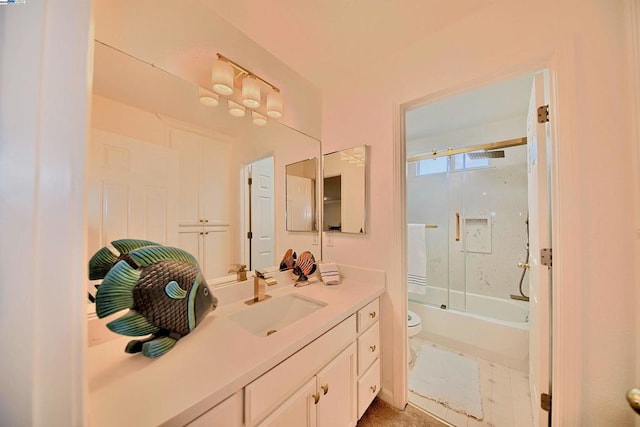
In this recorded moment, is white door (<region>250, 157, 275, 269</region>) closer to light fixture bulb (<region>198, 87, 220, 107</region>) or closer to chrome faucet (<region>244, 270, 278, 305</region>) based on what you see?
chrome faucet (<region>244, 270, 278, 305</region>)

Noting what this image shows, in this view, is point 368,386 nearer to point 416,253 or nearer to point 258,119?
point 416,253

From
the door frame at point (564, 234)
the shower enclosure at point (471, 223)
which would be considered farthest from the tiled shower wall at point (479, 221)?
the door frame at point (564, 234)

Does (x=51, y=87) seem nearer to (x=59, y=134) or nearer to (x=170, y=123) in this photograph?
(x=59, y=134)

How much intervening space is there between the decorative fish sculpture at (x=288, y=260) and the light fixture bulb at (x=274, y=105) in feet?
3.13

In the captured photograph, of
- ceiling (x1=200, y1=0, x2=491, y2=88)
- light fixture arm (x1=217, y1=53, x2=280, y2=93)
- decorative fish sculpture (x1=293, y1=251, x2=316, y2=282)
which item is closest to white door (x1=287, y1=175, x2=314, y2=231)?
decorative fish sculpture (x1=293, y1=251, x2=316, y2=282)

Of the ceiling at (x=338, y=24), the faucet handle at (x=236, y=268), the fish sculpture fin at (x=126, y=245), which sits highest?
the ceiling at (x=338, y=24)

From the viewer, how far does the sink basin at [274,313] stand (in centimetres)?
109

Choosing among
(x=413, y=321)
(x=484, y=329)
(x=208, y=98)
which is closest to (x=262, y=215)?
(x=208, y=98)

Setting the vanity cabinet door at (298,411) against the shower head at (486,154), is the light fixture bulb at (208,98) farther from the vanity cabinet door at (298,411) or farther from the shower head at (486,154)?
the shower head at (486,154)

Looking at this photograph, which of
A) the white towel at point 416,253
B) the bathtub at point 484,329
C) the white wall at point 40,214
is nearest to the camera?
the white wall at point 40,214

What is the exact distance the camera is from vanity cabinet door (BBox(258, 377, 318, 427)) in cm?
73

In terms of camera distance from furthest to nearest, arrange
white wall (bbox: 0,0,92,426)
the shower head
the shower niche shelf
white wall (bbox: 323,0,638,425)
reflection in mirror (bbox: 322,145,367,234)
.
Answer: the shower niche shelf < the shower head < reflection in mirror (bbox: 322,145,367,234) < white wall (bbox: 323,0,638,425) < white wall (bbox: 0,0,92,426)

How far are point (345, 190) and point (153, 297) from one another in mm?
1325

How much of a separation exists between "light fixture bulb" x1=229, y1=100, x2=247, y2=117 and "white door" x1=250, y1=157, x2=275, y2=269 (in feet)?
0.95
